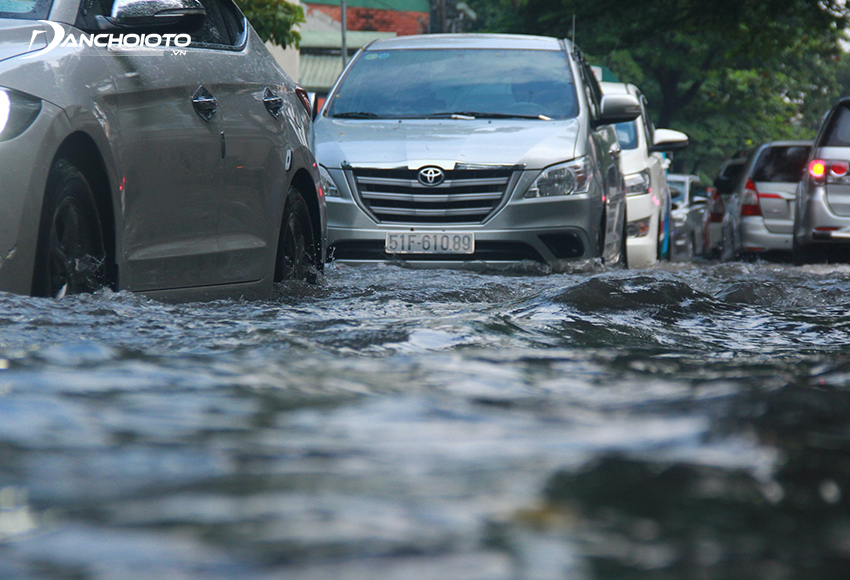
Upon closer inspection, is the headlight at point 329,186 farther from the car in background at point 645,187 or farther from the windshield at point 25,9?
the windshield at point 25,9

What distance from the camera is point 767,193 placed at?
511 inches

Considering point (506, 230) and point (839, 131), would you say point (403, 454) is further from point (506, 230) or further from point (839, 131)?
point (839, 131)

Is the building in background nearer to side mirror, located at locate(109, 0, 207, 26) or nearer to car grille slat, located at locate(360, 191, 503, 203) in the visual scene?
car grille slat, located at locate(360, 191, 503, 203)

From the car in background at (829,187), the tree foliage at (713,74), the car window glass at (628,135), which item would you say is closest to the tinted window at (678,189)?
the tree foliage at (713,74)

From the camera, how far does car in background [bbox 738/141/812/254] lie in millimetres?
12812

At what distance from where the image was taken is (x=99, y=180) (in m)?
3.74

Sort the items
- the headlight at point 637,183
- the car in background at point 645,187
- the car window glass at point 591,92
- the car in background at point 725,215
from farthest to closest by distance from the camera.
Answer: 1. the car in background at point 725,215
2. the headlight at point 637,183
3. the car in background at point 645,187
4. the car window glass at point 591,92

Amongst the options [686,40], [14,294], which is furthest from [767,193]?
[686,40]

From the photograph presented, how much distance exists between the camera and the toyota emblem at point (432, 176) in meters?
7.28

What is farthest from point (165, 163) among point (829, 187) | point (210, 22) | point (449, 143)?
point (829, 187)

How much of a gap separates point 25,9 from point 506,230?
3.77 metres

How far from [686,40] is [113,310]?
3541 centimetres

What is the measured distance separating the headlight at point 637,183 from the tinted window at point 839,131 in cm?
155

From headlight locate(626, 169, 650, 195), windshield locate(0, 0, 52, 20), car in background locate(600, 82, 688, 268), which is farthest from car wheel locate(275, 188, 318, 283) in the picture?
headlight locate(626, 169, 650, 195)
